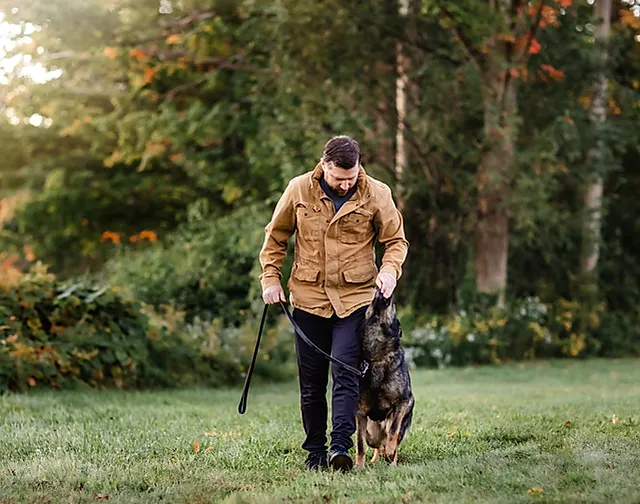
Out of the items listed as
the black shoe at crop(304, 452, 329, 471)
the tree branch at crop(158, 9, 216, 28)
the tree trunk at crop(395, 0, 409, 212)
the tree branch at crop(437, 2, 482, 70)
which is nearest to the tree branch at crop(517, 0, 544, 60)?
the tree branch at crop(437, 2, 482, 70)

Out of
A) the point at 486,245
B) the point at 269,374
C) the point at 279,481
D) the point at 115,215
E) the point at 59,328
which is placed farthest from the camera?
the point at 115,215

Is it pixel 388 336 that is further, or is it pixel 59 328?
pixel 59 328

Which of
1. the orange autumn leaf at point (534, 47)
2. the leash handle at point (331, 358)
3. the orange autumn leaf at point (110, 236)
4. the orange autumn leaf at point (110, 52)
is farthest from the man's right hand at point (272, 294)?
the orange autumn leaf at point (110, 236)

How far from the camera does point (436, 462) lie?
20.1 feet

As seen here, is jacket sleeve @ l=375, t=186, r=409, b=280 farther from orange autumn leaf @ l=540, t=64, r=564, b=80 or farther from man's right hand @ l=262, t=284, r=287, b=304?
orange autumn leaf @ l=540, t=64, r=564, b=80

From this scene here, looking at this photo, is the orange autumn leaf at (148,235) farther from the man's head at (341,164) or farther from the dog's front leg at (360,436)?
the man's head at (341,164)

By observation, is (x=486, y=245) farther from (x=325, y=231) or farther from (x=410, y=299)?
(x=325, y=231)

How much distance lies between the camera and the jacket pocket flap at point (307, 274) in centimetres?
601

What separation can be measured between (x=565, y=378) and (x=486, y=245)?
3.67 m

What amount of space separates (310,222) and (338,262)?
0.96 feet

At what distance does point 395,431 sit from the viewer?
619cm

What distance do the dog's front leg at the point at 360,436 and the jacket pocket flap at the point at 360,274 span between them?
0.87 metres

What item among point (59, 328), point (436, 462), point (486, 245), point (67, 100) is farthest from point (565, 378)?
point (67, 100)

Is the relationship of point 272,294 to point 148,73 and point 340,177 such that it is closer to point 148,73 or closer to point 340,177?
point 340,177
